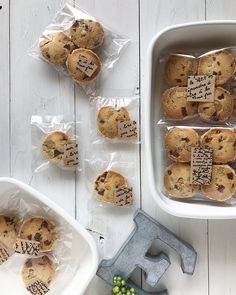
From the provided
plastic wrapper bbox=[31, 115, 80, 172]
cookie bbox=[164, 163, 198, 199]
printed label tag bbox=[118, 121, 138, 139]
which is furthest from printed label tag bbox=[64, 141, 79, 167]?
cookie bbox=[164, 163, 198, 199]

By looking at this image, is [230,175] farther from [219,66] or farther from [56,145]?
[56,145]

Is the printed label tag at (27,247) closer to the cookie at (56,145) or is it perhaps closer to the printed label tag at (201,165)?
the cookie at (56,145)

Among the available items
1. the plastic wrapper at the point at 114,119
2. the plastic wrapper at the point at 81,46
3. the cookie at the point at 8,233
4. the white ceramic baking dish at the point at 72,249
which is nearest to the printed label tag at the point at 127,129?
the plastic wrapper at the point at 114,119

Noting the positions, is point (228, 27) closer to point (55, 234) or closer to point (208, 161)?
point (208, 161)

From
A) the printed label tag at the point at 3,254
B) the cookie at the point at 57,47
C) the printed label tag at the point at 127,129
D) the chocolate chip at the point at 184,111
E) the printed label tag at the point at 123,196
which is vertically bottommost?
the printed label tag at the point at 3,254

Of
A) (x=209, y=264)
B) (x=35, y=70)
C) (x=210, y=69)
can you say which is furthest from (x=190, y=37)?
(x=209, y=264)

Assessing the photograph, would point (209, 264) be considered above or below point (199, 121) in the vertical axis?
below

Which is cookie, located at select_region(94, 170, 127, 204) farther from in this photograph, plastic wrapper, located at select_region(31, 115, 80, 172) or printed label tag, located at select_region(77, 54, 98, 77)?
printed label tag, located at select_region(77, 54, 98, 77)
